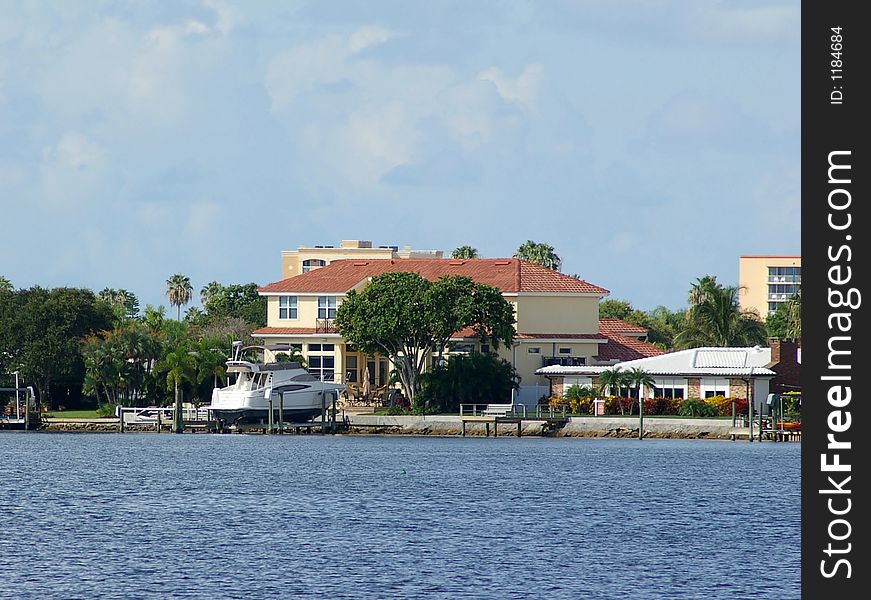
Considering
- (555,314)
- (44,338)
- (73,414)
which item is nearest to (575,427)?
(555,314)

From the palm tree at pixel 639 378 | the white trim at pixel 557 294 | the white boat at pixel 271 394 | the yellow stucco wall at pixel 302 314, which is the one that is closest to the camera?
the palm tree at pixel 639 378

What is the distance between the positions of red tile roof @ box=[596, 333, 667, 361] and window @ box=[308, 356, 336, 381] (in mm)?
17256

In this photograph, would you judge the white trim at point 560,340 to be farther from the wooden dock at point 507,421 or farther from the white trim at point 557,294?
the wooden dock at point 507,421

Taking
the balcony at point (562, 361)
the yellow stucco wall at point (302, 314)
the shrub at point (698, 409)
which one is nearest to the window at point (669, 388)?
the shrub at point (698, 409)

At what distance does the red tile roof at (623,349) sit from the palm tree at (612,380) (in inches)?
420

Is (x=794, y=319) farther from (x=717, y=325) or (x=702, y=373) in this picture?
(x=702, y=373)

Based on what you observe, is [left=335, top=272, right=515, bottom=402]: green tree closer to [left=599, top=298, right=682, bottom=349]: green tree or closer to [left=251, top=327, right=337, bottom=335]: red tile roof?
[left=251, top=327, right=337, bottom=335]: red tile roof

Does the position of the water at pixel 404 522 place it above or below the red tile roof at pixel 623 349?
below

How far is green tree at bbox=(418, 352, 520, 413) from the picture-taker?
98.1m

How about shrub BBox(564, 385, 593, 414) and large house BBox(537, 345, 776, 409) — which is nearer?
large house BBox(537, 345, 776, 409)

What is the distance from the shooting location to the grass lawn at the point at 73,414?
350 ft

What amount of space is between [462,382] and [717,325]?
22734mm

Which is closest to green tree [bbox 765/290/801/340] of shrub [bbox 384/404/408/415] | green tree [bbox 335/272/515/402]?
green tree [bbox 335/272/515/402]
